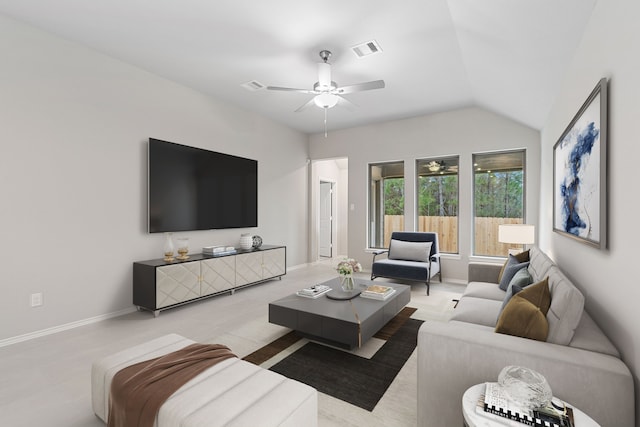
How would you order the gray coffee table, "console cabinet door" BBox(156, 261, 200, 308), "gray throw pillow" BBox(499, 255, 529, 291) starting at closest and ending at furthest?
the gray coffee table, "gray throw pillow" BBox(499, 255, 529, 291), "console cabinet door" BBox(156, 261, 200, 308)

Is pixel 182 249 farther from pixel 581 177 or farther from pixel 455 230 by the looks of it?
pixel 455 230

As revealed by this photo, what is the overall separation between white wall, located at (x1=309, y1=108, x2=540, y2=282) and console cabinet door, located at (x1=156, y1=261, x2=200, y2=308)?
11.2ft

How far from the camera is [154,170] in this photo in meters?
Result: 3.87

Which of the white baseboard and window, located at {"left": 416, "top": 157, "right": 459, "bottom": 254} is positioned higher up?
window, located at {"left": 416, "top": 157, "right": 459, "bottom": 254}

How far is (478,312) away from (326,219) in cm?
600

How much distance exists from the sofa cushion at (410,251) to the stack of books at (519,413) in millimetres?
3772

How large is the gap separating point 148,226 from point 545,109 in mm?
5093

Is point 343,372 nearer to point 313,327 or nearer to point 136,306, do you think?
point 313,327

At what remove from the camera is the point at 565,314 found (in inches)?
58.6

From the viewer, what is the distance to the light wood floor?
1.83 meters

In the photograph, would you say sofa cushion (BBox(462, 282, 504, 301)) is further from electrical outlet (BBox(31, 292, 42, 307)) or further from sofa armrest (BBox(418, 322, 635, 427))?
electrical outlet (BBox(31, 292, 42, 307))

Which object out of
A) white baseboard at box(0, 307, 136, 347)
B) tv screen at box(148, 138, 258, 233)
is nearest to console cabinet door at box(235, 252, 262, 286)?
tv screen at box(148, 138, 258, 233)

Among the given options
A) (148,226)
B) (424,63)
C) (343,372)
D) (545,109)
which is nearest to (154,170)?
(148,226)

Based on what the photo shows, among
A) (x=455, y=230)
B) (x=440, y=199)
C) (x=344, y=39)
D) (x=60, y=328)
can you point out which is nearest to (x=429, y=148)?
(x=440, y=199)
